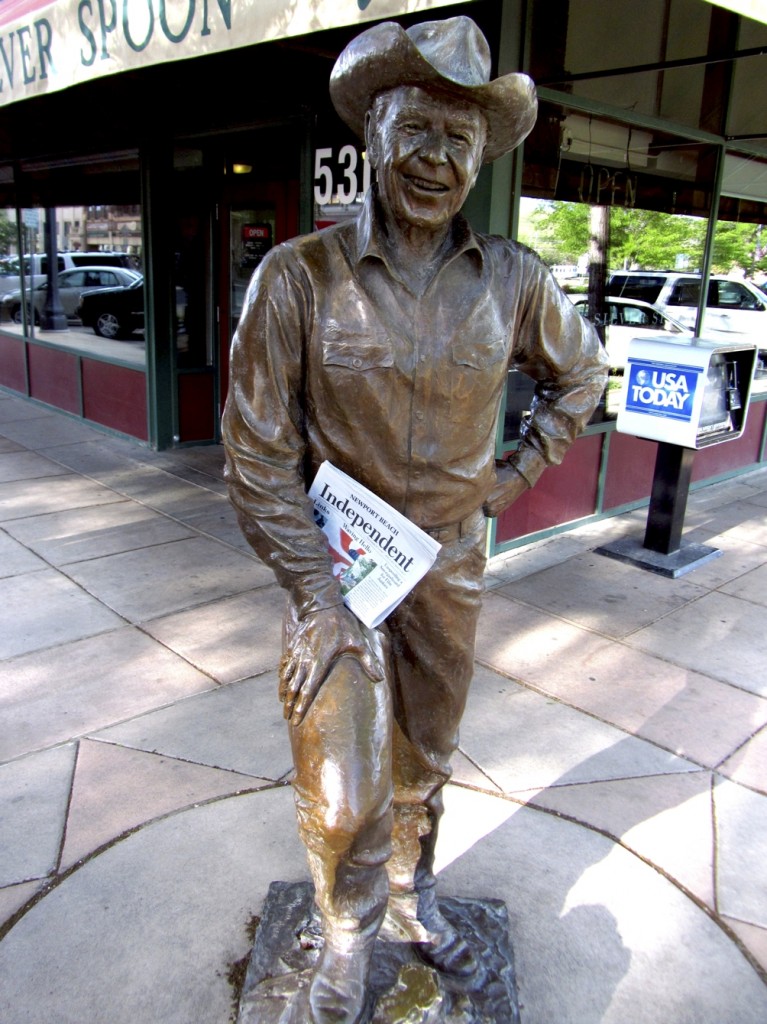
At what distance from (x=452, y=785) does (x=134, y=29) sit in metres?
3.42

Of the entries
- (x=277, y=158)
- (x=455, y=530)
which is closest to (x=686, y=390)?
(x=277, y=158)

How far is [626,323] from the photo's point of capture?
6.55 metres

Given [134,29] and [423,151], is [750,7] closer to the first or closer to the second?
[423,151]

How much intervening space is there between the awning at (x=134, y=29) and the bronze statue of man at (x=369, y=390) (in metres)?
1.24

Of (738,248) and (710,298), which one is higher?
(738,248)

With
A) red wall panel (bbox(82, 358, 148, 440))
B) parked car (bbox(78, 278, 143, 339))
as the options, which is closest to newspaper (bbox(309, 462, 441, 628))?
red wall panel (bbox(82, 358, 148, 440))

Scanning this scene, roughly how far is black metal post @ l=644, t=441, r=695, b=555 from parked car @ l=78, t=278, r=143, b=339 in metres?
4.87

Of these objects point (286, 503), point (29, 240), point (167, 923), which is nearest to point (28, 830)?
point (167, 923)

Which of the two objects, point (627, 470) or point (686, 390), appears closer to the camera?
point (686, 390)

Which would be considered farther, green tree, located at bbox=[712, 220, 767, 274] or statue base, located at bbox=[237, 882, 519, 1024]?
green tree, located at bbox=[712, 220, 767, 274]

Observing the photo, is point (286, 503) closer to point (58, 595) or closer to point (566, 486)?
point (58, 595)

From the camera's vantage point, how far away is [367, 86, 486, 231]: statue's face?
1.77 metres

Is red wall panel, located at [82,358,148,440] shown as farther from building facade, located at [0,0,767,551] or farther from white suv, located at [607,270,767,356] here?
white suv, located at [607,270,767,356]

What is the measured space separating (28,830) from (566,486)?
4235 mm
